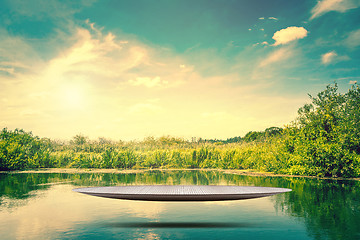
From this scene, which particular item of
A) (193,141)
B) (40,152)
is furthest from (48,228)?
(193,141)

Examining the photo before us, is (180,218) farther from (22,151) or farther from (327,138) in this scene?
(22,151)

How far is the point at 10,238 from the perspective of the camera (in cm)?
484

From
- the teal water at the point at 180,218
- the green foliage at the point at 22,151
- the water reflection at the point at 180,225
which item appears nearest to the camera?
the teal water at the point at 180,218

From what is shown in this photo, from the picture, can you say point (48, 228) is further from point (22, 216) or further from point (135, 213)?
point (135, 213)

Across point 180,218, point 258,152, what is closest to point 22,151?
point 258,152

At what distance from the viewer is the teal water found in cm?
510

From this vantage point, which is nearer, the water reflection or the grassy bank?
the water reflection

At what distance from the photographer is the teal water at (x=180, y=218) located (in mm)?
5098

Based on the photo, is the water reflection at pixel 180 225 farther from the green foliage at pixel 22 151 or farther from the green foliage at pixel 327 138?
the green foliage at pixel 22 151

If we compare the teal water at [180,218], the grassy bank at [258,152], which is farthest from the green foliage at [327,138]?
the teal water at [180,218]

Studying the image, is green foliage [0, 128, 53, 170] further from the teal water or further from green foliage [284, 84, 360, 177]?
green foliage [284, 84, 360, 177]

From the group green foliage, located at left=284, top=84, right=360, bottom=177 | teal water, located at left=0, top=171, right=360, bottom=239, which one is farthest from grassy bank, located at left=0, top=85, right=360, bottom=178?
teal water, located at left=0, top=171, right=360, bottom=239

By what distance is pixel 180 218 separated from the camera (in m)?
6.26

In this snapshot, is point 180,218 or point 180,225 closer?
point 180,225
